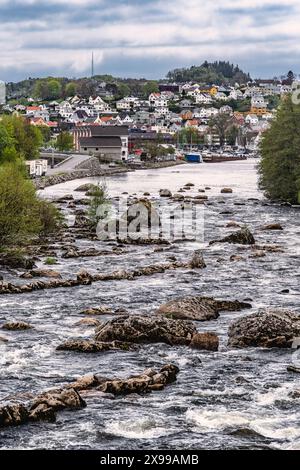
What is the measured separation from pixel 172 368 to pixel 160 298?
1068 centimetres

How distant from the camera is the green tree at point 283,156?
80062 mm

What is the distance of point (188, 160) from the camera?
196500 mm

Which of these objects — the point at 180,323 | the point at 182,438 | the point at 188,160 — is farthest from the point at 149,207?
the point at 188,160

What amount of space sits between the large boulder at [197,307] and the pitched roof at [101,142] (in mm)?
A: 152184

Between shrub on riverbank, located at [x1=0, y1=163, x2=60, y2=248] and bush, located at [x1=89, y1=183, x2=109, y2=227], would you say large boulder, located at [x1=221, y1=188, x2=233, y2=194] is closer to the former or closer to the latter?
bush, located at [x1=89, y1=183, x2=109, y2=227]

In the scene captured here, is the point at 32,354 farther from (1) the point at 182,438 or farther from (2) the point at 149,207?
(2) the point at 149,207

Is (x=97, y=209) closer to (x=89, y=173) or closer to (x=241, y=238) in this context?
(x=241, y=238)

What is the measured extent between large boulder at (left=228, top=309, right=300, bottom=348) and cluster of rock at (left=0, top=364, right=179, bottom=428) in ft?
12.7

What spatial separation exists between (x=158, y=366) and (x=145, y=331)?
10.3ft

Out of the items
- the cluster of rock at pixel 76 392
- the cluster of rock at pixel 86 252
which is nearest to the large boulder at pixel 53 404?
the cluster of rock at pixel 76 392

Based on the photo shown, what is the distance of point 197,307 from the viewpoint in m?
31.9

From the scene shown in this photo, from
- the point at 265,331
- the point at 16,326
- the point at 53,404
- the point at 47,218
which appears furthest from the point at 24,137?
the point at 53,404

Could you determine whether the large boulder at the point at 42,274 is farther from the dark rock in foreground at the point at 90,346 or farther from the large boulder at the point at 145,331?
the dark rock in foreground at the point at 90,346
